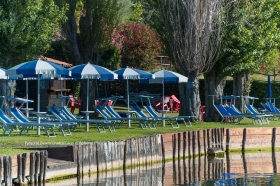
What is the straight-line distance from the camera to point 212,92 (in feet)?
122

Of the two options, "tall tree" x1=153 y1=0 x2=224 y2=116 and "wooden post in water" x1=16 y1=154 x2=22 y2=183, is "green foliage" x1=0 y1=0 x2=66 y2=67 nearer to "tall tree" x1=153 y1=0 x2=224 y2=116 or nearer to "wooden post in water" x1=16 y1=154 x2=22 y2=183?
"tall tree" x1=153 y1=0 x2=224 y2=116

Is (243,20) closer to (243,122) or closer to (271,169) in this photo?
(243,122)

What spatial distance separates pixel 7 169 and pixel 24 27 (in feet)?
40.7

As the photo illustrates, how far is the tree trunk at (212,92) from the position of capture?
1447 inches

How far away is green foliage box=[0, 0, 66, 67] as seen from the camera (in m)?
29.8

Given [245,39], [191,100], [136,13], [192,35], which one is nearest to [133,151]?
[191,100]

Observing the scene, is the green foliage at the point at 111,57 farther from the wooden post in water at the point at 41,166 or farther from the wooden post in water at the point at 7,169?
the wooden post in water at the point at 7,169

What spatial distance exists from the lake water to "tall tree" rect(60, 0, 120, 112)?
9.83 meters

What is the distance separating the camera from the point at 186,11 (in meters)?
34.3

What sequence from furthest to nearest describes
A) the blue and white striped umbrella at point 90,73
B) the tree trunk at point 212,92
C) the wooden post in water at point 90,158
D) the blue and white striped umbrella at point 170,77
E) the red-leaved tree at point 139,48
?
the red-leaved tree at point 139,48, the tree trunk at point 212,92, the blue and white striped umbrella at point 170,77, the blue and white striped umbrella at point 90,73, the wooden post in water at point 90,158

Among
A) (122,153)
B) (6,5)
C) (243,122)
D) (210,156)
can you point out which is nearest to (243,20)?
(243,122)

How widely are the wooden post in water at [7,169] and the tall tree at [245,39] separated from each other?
18.5m

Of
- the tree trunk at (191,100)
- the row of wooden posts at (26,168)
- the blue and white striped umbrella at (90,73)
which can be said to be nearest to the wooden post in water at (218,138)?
the blue and white striped umbrella at (90,73)

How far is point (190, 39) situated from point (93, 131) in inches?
305
